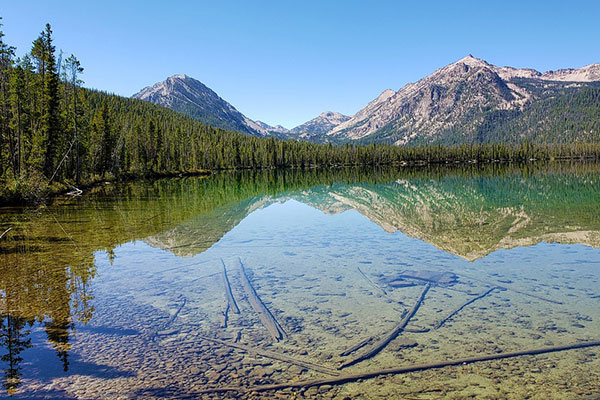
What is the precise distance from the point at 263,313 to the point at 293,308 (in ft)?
3.32

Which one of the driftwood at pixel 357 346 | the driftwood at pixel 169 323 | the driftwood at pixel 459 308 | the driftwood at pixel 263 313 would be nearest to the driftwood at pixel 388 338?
the driftwood at pixel 357 346

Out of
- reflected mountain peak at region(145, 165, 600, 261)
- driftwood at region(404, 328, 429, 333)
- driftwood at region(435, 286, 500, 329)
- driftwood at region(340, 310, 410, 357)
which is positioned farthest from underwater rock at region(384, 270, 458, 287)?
driftwood at region(340, 310, 410, 357)

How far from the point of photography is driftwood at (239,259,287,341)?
10007 millimetres

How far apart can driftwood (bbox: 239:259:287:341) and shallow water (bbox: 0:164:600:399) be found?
0.52 ft

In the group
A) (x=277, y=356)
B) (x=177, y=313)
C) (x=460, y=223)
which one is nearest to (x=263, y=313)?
(x=177, y=313)

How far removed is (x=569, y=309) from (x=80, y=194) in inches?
2088

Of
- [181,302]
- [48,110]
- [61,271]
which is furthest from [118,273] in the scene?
[48,110]

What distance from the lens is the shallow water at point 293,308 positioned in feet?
25.2

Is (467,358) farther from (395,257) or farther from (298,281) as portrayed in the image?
(395,257)

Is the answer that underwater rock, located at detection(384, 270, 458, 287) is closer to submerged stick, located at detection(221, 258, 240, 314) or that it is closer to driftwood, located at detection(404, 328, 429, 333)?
driftwood, located at detection(404, 328, 429, 333)

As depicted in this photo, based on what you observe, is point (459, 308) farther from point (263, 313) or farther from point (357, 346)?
point (263, 313)

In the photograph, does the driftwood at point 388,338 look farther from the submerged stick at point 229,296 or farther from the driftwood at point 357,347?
the submerged stick at point 229,296

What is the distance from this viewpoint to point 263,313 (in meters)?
11.4

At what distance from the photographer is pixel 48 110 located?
158 feet
